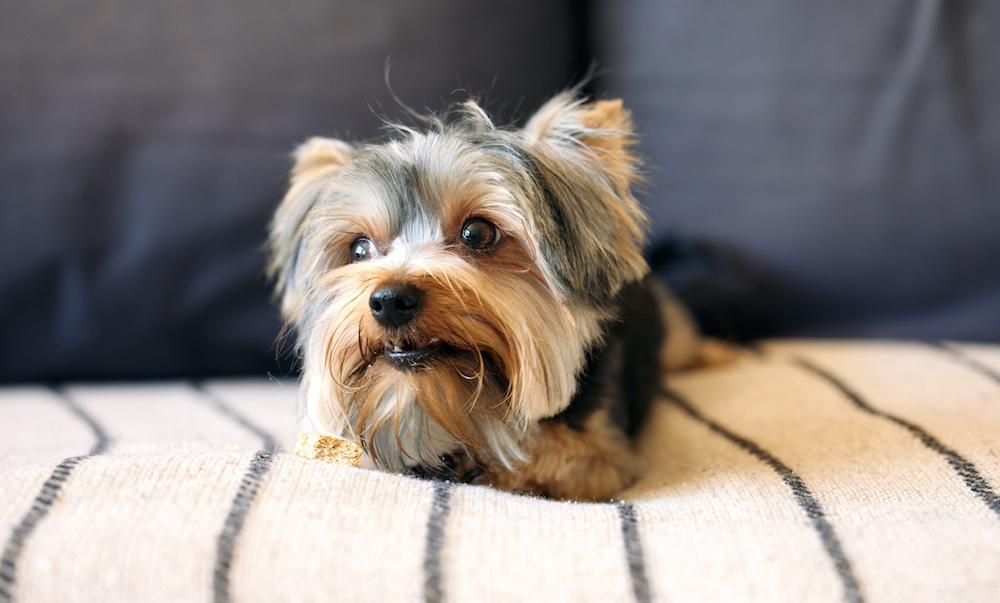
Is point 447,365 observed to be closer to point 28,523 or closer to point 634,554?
point 634,554

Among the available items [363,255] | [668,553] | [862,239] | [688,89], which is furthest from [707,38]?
[668,553]

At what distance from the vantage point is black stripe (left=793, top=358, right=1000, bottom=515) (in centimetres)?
114

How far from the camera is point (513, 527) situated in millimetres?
1003

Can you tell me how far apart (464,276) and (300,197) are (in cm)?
41

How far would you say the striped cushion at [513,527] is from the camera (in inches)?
35.1

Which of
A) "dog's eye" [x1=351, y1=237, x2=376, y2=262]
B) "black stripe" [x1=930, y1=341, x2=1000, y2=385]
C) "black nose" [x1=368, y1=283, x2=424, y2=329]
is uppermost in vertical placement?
"black nose" [x1=368, y1=283, x2=424, y2=329]

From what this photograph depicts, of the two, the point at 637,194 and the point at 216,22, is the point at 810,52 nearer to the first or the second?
the point at 637,194

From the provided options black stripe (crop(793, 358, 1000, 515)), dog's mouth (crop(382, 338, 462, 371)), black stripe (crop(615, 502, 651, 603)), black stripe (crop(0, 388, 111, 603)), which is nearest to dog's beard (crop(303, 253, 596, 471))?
dog's mouth (crop(382, 338, 462, 371))

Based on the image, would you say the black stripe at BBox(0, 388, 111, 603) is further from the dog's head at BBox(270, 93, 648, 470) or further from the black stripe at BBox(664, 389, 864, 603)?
the black stripe at BBox(664, 389, 864, 603)

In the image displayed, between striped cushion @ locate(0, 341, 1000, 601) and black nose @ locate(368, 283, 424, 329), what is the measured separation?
0.64 ft

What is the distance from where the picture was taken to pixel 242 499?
100cm

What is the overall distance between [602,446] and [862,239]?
903 millimetres

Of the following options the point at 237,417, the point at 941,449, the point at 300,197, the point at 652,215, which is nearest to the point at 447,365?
the point at 300,197

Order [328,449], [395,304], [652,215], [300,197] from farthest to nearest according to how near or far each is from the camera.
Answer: [652,215] < [300,197] < [328,449] < [395,304]
